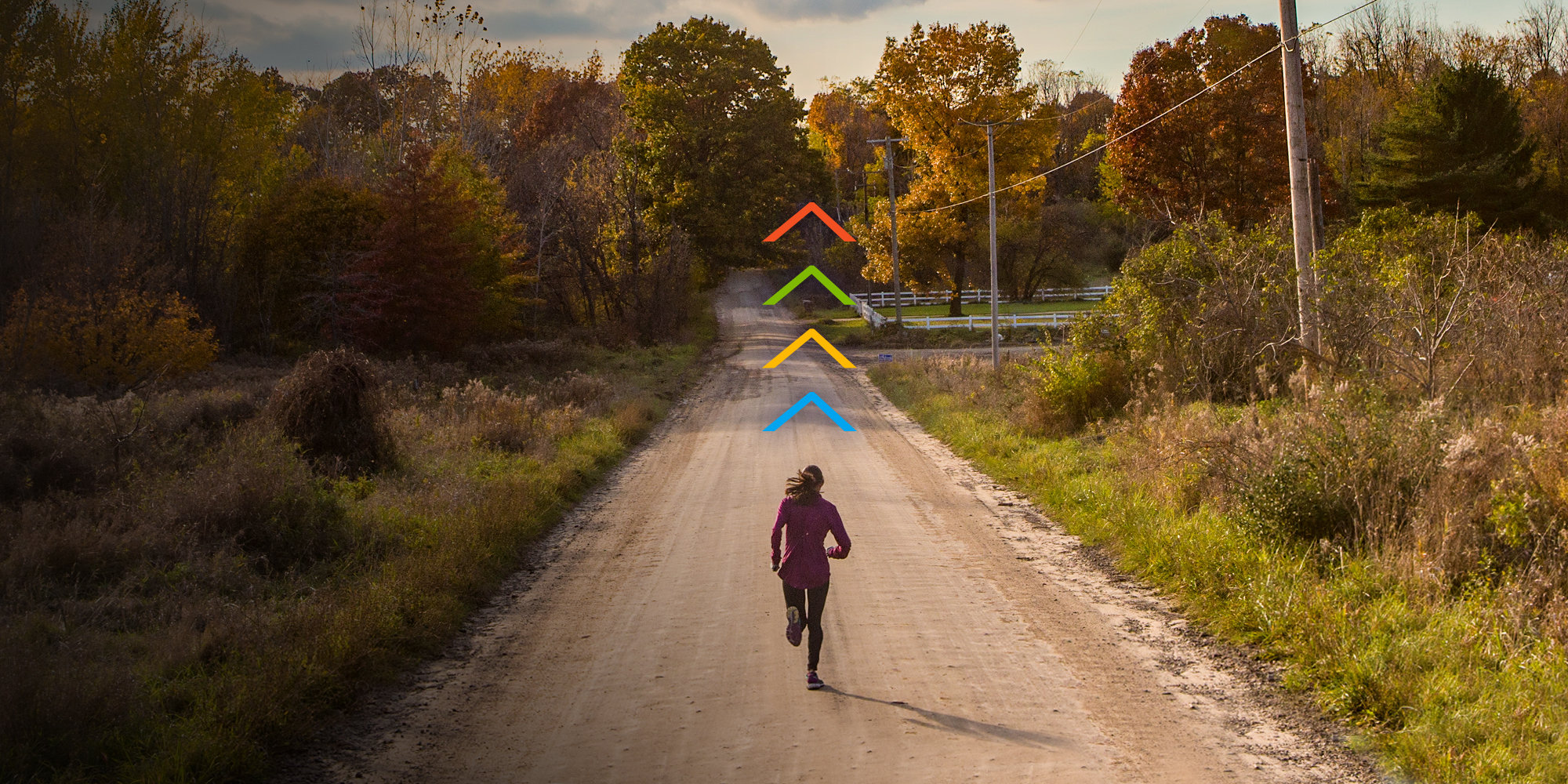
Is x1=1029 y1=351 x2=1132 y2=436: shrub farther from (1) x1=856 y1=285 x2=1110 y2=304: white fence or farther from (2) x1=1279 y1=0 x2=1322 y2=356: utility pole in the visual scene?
(1) x1=856 y1=285 x2=1110 y2=304: white fence

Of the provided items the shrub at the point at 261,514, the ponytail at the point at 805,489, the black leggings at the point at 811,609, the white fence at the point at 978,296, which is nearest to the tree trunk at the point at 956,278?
the white fence at the point at 978,296

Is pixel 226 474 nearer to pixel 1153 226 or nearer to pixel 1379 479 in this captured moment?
pixel 1379 479

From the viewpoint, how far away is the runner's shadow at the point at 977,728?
552 cm

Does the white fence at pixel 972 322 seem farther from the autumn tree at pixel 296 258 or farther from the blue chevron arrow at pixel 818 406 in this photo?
the autumn tree at pixel 296 258

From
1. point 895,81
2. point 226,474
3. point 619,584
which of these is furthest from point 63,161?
point 895,81

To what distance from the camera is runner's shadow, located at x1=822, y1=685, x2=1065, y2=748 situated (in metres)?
5.52

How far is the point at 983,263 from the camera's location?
55875 millimetres

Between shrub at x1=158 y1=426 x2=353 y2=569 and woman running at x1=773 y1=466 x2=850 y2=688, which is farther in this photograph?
shrub at x1=158 y1=426 x2=353 y2=569

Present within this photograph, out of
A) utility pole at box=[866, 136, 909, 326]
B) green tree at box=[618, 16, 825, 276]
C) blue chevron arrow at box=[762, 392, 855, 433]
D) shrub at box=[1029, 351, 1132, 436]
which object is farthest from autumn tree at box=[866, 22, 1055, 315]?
shrub at box=[1029, 351, 1132, 436]

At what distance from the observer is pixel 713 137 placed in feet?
156

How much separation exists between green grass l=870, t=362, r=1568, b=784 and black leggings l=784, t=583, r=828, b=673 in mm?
3007

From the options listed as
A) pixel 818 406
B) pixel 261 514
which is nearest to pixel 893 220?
pixel 818 406

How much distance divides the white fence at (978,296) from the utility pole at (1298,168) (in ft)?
150

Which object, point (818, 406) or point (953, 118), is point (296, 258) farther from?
point (953, 118)
